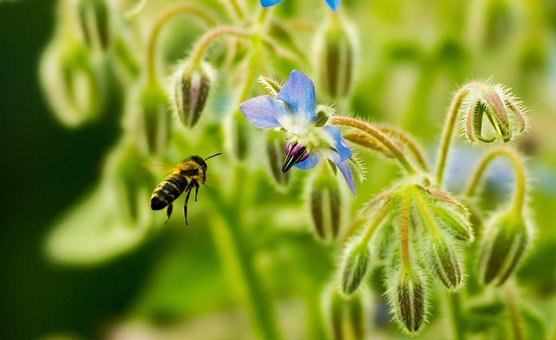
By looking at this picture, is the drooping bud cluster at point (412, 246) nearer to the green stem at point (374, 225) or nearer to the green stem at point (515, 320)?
the green stem at point (374, 225)

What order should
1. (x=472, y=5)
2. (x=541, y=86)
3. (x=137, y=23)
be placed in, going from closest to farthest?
(x=137, y=23), (x=472, y=5), (x=541, y=86)

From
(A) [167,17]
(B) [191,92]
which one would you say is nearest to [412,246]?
(B) [191,92]

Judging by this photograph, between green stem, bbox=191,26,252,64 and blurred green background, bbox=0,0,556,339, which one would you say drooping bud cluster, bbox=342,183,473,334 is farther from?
blurred green background, bbox=0,0,556,339

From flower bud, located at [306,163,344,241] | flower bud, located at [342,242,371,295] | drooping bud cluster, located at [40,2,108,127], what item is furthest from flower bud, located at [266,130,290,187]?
drooping bud cluster, located at [40,2,108,127]

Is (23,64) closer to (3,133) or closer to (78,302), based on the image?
(3,133)

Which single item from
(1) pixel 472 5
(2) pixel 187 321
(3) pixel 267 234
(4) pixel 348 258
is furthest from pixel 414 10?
(4) pixel 348 258

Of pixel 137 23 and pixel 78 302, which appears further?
pixel 78 302

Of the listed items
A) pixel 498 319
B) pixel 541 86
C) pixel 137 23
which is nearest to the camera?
pixel 498 319
